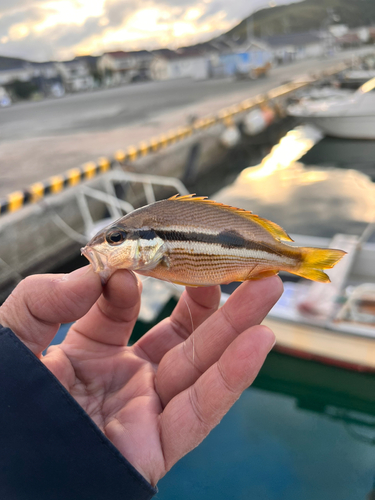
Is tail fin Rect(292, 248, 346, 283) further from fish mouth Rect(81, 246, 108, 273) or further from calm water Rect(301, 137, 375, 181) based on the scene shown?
calm water Rect(301, 137, 375, 181)

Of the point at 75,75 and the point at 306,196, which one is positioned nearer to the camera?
the point at 306,196

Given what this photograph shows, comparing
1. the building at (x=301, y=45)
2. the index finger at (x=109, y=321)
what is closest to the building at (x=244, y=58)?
the building at (x=301, y=45)

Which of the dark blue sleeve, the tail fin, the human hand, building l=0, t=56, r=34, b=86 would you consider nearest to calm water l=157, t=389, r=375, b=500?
the human hand

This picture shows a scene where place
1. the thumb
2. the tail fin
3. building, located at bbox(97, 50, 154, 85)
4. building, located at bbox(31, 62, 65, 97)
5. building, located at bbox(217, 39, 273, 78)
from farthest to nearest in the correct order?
building, located at bbox(97, 50, 154, 85) < building, located at bbox(217, 39, 273, 78) < building, located at bbox(31, 62, 65, 97) < the tail fin < the thumb

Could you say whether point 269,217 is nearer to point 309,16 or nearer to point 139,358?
point 139,358

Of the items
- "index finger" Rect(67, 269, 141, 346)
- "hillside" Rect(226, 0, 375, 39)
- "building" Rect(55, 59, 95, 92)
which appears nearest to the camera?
"index finger" Rect(67, 269, 141, 346)

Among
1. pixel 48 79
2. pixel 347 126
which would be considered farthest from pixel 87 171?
pixel 48 79

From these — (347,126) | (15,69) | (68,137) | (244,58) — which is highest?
(15,69)
